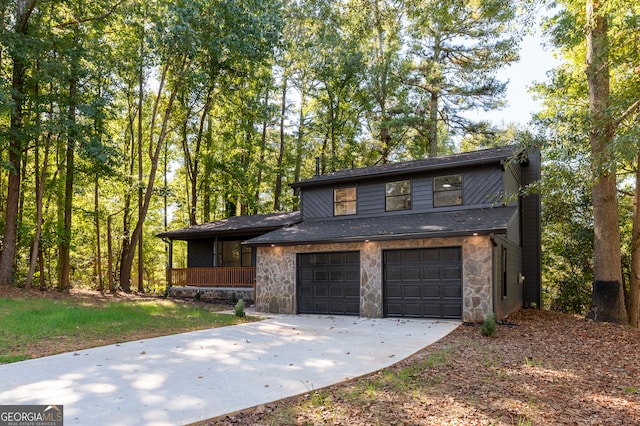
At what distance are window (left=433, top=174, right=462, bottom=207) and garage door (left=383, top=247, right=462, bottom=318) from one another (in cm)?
263

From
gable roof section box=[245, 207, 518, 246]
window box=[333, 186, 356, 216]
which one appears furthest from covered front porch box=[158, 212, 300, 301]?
gable roof section box=[245, 207, 518, 246]

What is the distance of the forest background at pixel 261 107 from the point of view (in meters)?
12.9

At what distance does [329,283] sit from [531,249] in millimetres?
7595

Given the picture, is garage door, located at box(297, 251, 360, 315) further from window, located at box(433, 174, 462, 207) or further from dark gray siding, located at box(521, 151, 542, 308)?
dark gray siding, located at box(521, 151, 542, 308)

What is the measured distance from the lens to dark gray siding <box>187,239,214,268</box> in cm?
1986

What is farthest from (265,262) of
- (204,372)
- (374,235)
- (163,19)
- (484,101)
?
(484,101)

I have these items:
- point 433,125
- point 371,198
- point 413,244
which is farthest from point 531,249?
point 433,125

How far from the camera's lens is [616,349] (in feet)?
26.5

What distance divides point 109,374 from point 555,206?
1766 cm

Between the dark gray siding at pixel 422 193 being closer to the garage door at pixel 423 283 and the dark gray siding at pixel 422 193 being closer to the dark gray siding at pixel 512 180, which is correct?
the dark gray siding at pixel 512 180

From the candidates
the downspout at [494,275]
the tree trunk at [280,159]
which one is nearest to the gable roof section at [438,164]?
the downspout at [494,275]

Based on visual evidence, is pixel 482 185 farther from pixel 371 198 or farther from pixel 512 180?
pixel 371 198

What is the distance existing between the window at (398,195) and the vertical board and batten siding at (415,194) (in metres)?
0.14

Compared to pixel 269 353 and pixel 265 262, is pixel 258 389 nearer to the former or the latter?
pixel 269 353
